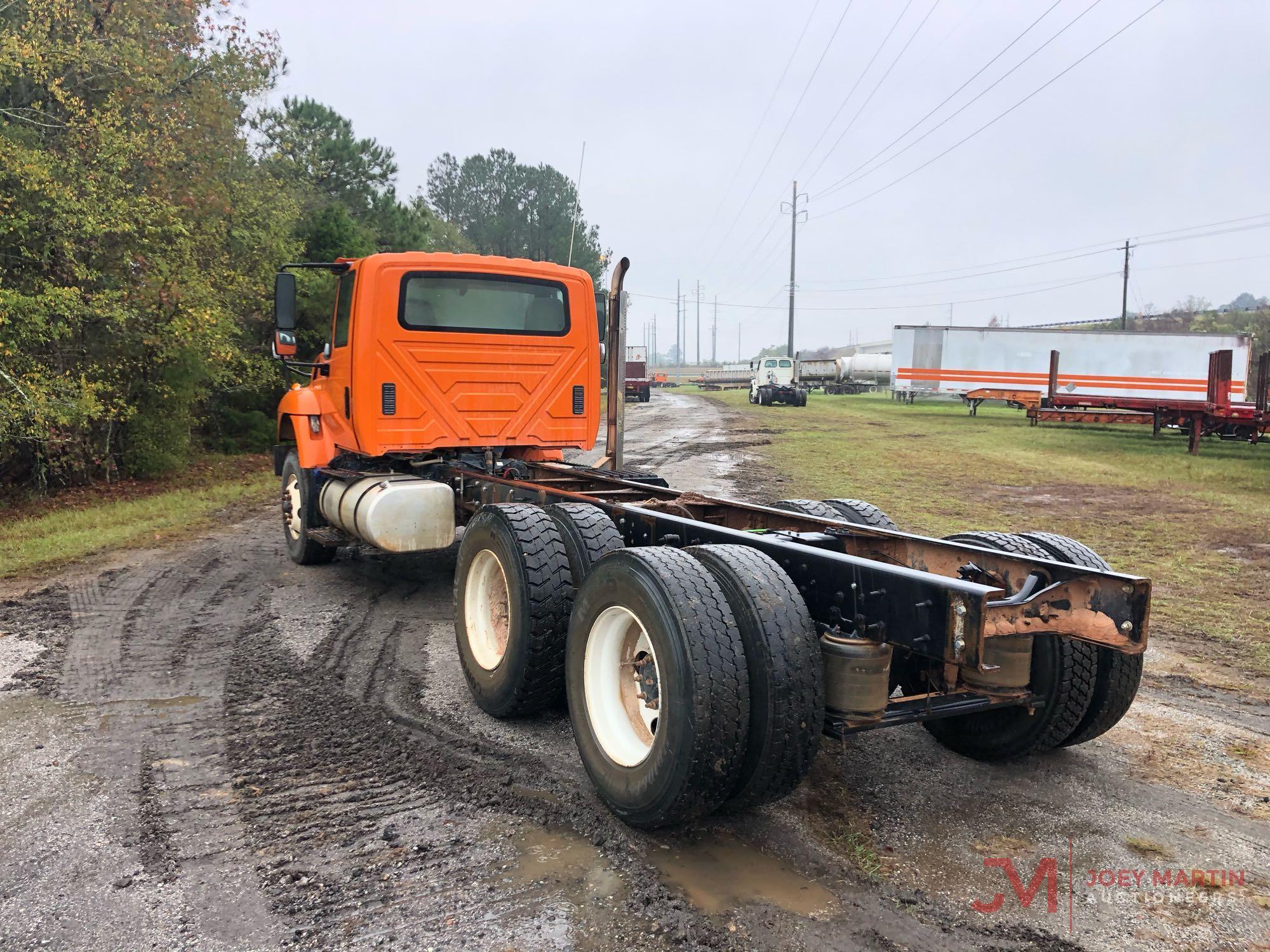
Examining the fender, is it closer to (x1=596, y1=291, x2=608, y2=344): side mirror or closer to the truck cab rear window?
the truck cab rear window

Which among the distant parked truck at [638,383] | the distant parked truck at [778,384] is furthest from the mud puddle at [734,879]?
the distant parked truck at [638,383]

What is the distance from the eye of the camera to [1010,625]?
265cm

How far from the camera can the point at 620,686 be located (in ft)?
11.3

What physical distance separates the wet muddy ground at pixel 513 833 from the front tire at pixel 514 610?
23 cm

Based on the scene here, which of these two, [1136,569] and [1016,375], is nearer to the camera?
[1136,569]

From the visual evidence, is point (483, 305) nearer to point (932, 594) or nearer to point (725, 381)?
point (932, 594)

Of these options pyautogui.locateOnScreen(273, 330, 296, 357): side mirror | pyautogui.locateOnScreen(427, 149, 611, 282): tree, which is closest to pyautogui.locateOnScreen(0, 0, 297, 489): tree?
pyautogui.locateOnScreen(273, 330, 296, 357): side mirror

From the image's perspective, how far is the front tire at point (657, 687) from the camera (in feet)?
9.18

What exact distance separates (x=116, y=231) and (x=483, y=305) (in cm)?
693

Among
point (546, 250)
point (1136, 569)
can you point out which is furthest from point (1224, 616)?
point (546, 250)

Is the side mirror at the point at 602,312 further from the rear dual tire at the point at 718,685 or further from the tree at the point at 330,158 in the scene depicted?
the tree at the point at 330,158

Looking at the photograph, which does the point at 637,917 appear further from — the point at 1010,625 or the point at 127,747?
the point at 127,747

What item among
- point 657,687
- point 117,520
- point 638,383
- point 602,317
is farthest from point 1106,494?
point 638,383

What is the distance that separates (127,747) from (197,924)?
5.45 feet
